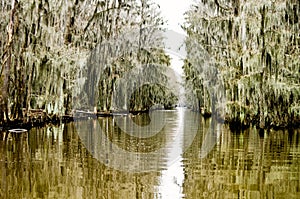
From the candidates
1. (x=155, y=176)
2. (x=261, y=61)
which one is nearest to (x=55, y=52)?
(x=261, y=61)

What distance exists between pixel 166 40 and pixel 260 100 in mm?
20461

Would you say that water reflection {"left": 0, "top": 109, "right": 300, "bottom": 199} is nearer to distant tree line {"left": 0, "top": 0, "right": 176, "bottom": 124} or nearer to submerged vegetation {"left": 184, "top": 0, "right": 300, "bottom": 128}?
submerged vegetation {"left": 184, "top": 0, "right": 300, "bottom": 128}

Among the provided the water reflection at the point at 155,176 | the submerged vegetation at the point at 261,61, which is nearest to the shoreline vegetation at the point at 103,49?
the submerged vegetation at the point at 261,61

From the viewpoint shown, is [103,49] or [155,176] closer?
[155,176]

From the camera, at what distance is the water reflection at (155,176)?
5215 millimetres

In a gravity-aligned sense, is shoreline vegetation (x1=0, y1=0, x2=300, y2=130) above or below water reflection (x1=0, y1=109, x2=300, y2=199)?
above

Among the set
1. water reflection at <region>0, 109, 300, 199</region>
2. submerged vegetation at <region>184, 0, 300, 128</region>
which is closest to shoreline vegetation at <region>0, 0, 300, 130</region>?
submerged vegetation at <region>184, 0, 300, 128</region>

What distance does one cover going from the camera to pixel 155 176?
6.37 meters

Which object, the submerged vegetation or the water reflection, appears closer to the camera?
the water reflection

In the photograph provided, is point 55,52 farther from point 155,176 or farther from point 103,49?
point 155,176

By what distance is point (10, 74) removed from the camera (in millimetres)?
15625

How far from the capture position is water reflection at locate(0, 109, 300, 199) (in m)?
5.21

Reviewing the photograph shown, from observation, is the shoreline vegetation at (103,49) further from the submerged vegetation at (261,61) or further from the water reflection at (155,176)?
the water reflection at (155,176)

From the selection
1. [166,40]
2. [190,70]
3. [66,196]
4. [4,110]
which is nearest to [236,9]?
[4,110]
